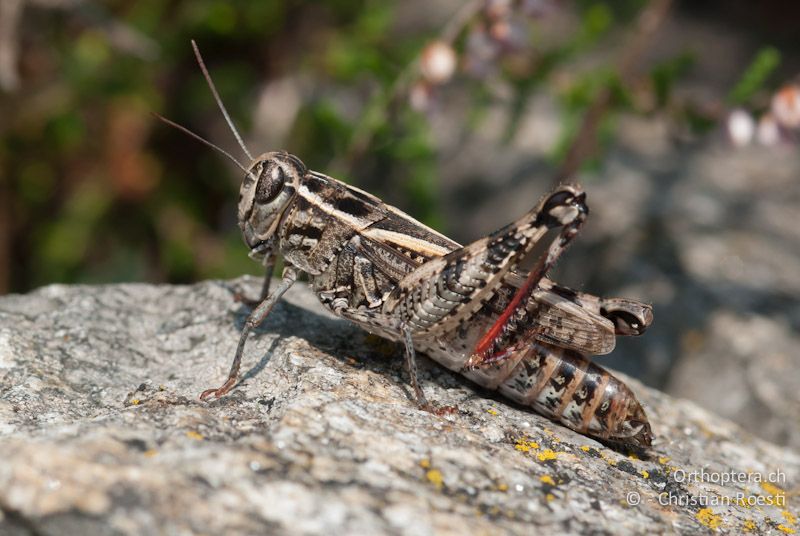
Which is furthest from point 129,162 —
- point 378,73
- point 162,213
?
point 378,73

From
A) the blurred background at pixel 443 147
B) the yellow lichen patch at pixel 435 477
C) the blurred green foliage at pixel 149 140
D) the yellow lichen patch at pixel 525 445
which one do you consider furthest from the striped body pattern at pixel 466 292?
the blurred green foliage at pixel 149 140

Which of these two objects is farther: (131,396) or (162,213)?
(162,213)

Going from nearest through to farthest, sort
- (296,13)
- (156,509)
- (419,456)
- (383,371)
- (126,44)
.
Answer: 1. (156,509)
2. (419,456)
3. (383,371)
4. (126,44)
5. (296,13)

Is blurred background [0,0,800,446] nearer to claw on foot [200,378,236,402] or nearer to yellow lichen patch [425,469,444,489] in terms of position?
claw on foot [200,378,236,402]

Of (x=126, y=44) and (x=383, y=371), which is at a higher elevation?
(x=126, y=44)

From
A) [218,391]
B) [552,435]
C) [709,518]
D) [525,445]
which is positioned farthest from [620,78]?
[218,391]

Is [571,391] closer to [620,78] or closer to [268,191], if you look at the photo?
[268,191]

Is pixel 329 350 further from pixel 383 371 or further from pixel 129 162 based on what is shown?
pixel 129 162
